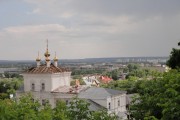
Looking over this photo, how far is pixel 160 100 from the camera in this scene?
17453 millimetres

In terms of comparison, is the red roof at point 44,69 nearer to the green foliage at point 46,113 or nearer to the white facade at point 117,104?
the white facade at point 117,104

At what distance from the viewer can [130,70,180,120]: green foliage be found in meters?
16.2

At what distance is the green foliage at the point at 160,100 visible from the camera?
1623 centimetres

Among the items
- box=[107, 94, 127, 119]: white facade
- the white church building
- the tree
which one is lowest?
box=[107, 94, 127, 119]: white facade

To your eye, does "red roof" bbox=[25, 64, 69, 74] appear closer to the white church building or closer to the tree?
the white church building

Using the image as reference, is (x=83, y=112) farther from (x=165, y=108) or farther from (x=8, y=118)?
(x=165, y=108)

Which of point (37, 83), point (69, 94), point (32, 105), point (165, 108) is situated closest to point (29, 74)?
point (37, 83)

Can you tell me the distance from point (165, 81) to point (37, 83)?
1013 inches

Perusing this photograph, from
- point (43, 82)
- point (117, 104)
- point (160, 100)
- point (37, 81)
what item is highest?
point (160, 100)

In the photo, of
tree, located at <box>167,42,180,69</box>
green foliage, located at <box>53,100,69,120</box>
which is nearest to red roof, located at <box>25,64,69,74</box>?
tree, located at <box>167,42,180,69</box>

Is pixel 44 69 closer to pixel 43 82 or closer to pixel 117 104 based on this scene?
pixel 43 82

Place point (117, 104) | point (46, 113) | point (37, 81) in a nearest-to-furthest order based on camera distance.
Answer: point (46, 113)
point (117, 104)
point (37, 81)

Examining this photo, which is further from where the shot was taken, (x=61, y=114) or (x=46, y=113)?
(x=61, y=114)

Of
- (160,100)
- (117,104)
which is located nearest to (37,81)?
(117,104)
